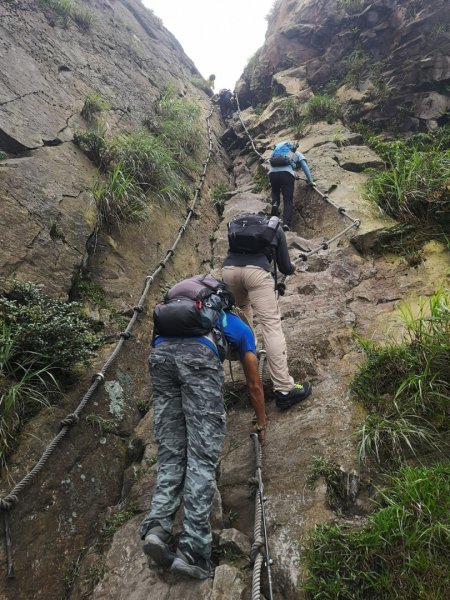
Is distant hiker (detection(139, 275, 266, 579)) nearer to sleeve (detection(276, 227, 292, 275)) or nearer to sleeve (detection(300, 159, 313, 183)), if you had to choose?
sleeve (detection(276, 227, 292, 275))

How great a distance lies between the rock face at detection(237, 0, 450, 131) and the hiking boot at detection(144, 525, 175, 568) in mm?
9979

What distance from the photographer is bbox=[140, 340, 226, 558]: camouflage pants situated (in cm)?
252

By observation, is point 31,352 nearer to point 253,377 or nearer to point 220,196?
point 253,377

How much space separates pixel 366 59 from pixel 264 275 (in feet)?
36.0

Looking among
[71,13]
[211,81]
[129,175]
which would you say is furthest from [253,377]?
[211,81]

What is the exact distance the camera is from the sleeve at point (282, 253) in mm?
4156

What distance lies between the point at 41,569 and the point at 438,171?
19.9 ft

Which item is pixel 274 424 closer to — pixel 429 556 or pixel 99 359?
pixel 429 556

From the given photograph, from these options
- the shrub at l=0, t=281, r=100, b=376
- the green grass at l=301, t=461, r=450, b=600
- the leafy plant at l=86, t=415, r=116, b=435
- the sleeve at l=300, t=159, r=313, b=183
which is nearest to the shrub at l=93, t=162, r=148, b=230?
the shrub at l=0, t=281, r=100, b=376

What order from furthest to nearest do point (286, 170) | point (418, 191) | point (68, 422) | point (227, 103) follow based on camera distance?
point (227, 103)
point (286, 170)
point (418, 191)
point (68, 422)

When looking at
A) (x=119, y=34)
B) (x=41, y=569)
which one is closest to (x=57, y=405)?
(x=41, y=569)

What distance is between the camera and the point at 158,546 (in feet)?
7.82

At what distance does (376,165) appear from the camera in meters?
A: 8.45

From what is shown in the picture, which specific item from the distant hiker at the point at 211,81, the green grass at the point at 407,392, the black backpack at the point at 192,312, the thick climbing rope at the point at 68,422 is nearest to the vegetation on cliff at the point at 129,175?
the thick climbing rope at the point at 68,422
